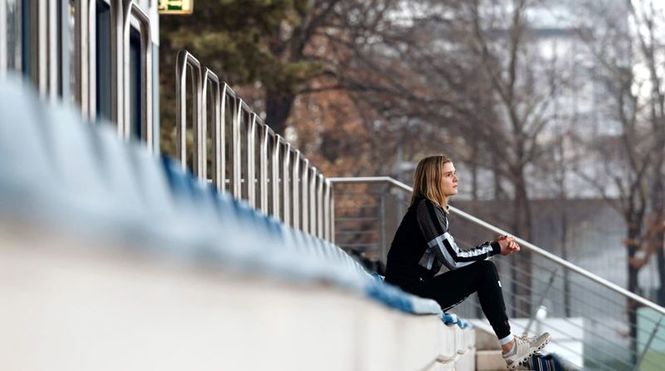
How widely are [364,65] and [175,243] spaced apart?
39.9 metres

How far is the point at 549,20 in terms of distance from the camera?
45531 mm

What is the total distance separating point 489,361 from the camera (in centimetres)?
1521

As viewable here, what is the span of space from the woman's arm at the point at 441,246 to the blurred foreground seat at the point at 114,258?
772 cm

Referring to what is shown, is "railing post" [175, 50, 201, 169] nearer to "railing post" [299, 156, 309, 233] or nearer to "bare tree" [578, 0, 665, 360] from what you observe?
"railing post" [299, 156, 309, 233]

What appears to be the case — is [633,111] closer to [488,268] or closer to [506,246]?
[488,268]

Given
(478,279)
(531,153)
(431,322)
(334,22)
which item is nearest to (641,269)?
(531,153)

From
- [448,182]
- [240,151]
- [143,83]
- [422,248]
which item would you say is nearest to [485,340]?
[448,182]

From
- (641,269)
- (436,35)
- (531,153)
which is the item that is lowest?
(641,269)

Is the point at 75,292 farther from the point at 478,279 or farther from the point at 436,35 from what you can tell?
the point at 436,35

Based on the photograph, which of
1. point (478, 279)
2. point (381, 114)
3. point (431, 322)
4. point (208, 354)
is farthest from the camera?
point (381, 114)

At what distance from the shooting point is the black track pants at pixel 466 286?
9688 mm

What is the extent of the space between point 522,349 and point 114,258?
8.78m

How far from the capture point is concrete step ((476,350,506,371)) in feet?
49.8

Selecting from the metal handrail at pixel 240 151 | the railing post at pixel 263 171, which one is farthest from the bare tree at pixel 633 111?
the railing post at pixel 263 171
